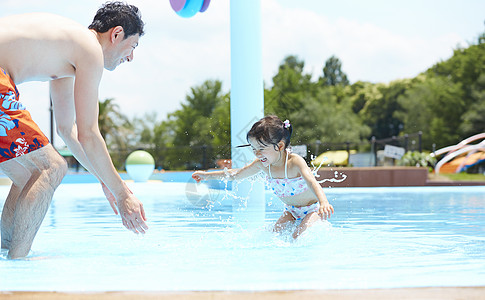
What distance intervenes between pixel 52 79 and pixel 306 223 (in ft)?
7.32

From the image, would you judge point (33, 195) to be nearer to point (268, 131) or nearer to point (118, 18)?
point (118, 18)

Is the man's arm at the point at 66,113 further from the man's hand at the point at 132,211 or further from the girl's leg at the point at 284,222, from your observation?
the girl's leg at the point at 284,222

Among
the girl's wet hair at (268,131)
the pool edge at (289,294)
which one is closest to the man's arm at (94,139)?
the pool edge at (289,294)

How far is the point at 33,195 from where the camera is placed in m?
3.01

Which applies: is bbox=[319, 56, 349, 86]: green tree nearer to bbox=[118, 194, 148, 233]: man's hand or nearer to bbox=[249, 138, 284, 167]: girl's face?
bbox=[249, 138, 284, 167]: girl's face

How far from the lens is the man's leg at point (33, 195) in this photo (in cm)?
301

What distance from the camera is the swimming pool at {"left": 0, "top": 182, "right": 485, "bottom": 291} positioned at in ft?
7.75

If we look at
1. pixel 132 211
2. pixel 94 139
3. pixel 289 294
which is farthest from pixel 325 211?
pixel 289 294

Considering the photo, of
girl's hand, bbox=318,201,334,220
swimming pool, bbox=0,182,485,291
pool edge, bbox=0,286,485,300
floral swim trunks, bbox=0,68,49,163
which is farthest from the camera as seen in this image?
girl's hand, bbox=318,201,334,220

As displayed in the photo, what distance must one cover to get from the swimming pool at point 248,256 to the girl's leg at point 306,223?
0.07 metres

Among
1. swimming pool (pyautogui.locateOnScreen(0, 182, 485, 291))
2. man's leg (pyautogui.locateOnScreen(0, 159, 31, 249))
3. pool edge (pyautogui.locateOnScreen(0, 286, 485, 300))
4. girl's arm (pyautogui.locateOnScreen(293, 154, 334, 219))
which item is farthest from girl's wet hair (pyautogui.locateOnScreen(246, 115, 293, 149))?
pool edge (pyautogui.locateOnScreen(0, 286, 485, 300))

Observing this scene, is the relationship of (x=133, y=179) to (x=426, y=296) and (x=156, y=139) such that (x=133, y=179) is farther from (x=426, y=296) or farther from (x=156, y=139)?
(x=156, y=139)

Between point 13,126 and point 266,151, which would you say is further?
point 266,151

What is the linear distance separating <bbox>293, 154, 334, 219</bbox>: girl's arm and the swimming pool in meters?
0.25
